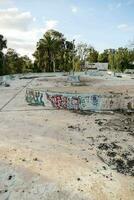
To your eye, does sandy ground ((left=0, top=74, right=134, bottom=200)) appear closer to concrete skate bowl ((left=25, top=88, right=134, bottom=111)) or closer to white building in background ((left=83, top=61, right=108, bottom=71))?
concrete skate bowl ((left=25, top=88, right=134, bottom=111))

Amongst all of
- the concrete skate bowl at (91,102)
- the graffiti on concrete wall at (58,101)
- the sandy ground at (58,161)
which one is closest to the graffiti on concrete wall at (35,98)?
the graffiti on concrete wall at (58,101)

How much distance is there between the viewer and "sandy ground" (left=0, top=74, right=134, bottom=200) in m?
15.5

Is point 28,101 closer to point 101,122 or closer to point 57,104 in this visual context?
point 57,104

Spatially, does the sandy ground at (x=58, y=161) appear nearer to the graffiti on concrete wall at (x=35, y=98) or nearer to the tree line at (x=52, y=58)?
the graffiti on concrete wall at (x=35, y=98)

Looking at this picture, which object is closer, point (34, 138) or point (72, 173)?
point (72, 173)

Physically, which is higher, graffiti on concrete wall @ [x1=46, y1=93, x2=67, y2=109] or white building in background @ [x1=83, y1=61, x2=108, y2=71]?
white building in background @ [x1=83, y1=61, x2=108, y2=71]

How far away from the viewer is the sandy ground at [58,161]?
1547 cm

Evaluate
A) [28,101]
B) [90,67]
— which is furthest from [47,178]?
[90,67]

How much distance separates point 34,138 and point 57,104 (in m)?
13.3

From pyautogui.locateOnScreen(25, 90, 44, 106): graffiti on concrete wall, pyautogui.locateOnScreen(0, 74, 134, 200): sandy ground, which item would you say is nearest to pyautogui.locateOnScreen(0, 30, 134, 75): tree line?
pyautogui.locateOnScreen(25, 90, 44, 106): graffiti on concrete wall

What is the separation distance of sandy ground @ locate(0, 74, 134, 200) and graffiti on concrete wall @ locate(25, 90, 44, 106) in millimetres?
6938

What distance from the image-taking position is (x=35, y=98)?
131ft

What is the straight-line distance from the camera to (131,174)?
1784 centimetres

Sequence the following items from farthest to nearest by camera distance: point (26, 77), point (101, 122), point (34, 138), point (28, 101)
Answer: point (26, 77) < point (28, 101) < point (101, 122) < point (34, 138)
